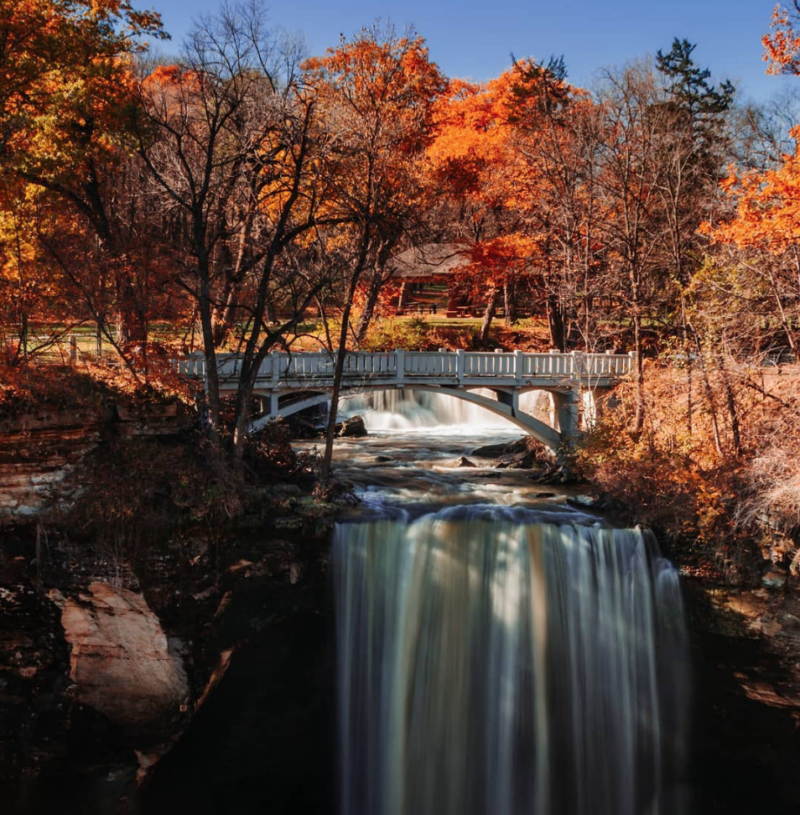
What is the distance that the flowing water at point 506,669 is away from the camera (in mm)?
12391

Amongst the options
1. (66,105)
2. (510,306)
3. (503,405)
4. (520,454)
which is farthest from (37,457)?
(510,306)

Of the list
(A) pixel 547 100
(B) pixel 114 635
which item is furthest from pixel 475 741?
(A) pixel 547 100

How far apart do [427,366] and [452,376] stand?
2.31ft

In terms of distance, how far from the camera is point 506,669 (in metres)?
12.7

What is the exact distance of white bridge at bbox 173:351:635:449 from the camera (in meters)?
16.3

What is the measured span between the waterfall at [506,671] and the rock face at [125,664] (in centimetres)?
327

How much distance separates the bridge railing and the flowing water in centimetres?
464

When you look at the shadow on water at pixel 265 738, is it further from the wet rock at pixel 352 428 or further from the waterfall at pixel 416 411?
the waterfall at pixel 416 411

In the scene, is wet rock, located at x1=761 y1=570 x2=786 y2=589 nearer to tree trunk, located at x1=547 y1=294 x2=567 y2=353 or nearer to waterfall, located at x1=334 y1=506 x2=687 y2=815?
waterfall, located at x1=334 y1=506 x2=687 y2=815

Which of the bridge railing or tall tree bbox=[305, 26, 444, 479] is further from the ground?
tall tree bbox=[305, 26, 444, 479]

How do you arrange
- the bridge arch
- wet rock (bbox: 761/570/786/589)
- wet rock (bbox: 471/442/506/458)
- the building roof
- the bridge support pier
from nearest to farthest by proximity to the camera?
wet rock (bbox: 761/570/786/589) → the bridge arch → the bridge support pier → wet rock (bbox: 471/442/506/458) → the building roof

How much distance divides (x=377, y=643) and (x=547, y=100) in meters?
17.7

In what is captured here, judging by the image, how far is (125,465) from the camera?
529 inches

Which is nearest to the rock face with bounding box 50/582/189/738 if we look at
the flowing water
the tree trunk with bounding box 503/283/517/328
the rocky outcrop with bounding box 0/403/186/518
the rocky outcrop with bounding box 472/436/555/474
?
the rocky outcrop with bounding box 0/403/186/518
